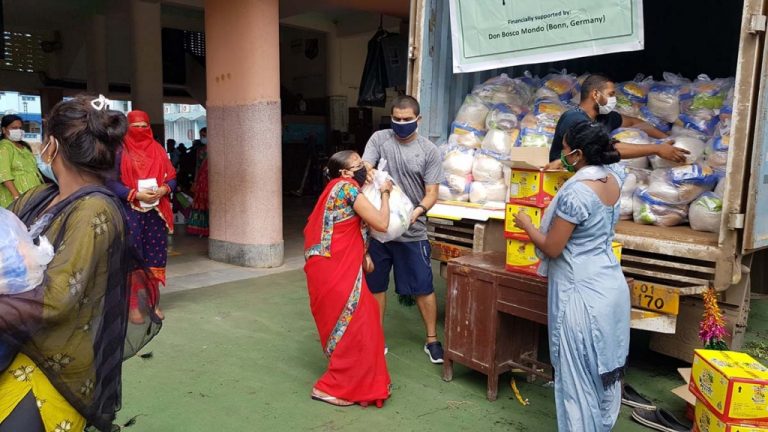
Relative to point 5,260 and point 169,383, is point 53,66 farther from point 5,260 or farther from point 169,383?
point 5,260

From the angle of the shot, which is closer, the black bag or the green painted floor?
the green painted floor

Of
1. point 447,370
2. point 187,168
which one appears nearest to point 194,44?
point 187,168

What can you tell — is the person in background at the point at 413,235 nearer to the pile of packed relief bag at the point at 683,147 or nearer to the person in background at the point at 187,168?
the pile of packed relief bag at the point at 683,147

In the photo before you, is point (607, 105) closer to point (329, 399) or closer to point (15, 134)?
point (329, 399)

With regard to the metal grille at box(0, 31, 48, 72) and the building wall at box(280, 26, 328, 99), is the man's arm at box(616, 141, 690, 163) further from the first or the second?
the metal grille at box(0, 31, 48, 72)

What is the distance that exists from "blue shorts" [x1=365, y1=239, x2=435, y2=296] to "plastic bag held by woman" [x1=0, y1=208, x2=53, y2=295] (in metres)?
2.50

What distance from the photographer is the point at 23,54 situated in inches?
581

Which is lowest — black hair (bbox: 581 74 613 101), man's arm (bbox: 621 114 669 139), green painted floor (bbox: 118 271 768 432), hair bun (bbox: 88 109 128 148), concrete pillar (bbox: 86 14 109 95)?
green painted floor (bbox: 118 271 768 432)

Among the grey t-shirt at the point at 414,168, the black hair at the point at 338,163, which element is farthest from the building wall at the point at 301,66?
the black hair at the point at 338,163

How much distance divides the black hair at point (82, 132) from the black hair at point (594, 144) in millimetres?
1759

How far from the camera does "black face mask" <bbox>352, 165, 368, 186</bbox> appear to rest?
10.7 ft

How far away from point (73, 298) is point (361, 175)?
191cm

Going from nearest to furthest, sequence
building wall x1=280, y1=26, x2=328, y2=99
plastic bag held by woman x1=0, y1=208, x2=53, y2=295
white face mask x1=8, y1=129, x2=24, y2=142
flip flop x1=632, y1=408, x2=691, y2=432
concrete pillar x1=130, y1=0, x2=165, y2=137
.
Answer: plastic bag held by woman x1=0, y1=208, x2=53, y2=295 → flip flop x1=632, y1=408, x2=691, y2=432 → white face mask x1=8, y1=129, x2=24, y2=142 → concrete pillar x1=130, y1=0, x2=165, y2=137 → building wall x1=280, y1=26, x2=328, y2=99

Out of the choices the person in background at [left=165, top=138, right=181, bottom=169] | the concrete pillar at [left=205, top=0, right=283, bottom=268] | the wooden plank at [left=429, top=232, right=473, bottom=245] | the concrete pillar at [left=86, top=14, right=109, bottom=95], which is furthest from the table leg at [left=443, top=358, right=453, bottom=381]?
the concrete pillar at [left=86, top=14, right=109, bottom=95]
